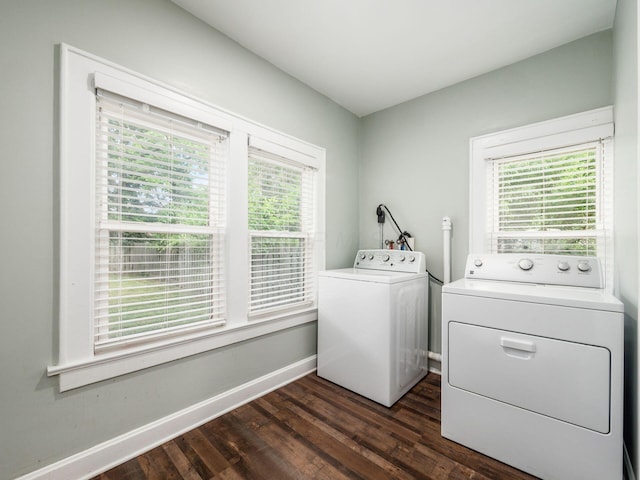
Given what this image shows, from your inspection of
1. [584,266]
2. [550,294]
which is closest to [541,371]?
[550,294]

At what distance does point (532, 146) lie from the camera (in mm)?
2002

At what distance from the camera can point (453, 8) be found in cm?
164

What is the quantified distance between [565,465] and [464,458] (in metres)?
0.42

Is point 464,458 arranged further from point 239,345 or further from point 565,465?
point 239,345

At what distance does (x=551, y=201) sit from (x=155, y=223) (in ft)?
8.24

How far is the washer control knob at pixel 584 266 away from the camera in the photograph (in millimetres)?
1613

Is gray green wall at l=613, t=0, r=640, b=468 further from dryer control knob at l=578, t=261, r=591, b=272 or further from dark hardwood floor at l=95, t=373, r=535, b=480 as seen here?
dark hardwood floor at l=95, t=373, r=535, b=480

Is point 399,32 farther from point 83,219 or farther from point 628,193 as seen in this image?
point 83,219

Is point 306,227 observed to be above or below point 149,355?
above

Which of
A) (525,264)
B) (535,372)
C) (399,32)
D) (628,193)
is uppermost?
(399,32)

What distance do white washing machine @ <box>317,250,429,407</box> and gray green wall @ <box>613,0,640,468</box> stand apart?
1.11 metres

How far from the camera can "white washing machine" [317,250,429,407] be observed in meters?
1.94

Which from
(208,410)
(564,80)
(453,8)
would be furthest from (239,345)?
(564,80)

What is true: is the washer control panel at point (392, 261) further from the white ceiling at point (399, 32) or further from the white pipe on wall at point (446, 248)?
the white ceiling at point (399, 32)
